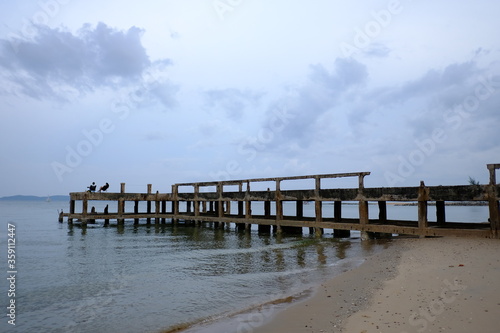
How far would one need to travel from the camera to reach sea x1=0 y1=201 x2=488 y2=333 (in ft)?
23.8

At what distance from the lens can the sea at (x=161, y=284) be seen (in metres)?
7.27

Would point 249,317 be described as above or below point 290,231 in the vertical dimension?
above

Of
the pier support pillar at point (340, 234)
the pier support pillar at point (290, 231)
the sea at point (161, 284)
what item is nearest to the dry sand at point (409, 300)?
the sea at point (161, 284)

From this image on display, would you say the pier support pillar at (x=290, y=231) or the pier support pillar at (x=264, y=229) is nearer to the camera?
the pier support pillar at (x=290, y=231)

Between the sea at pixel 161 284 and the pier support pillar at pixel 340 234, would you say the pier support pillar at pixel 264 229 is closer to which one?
the pier support pillar at pixel 340 234

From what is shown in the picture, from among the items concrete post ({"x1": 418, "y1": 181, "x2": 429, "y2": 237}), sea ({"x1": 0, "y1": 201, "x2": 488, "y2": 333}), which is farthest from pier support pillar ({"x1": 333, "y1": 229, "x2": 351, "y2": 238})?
concrete post ({"x1": 418, "y1": 181, "x2": 429, "y2": 237})

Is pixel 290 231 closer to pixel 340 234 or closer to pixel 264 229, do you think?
pixel 264 229

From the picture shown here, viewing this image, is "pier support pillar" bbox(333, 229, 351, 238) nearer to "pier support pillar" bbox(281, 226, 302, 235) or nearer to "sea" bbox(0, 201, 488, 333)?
"sea" bbox(0, 201, 488, 333)

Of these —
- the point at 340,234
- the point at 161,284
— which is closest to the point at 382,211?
the point at 340,234

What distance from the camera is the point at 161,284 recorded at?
1073 cm

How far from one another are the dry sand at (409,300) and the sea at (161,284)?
0.80 metres

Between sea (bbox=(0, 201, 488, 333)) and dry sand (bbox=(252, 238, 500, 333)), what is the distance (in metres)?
0.80

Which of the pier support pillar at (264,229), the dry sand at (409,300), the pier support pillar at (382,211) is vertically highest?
the pier support pillar at (382,211)

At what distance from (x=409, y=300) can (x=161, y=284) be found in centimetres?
715
